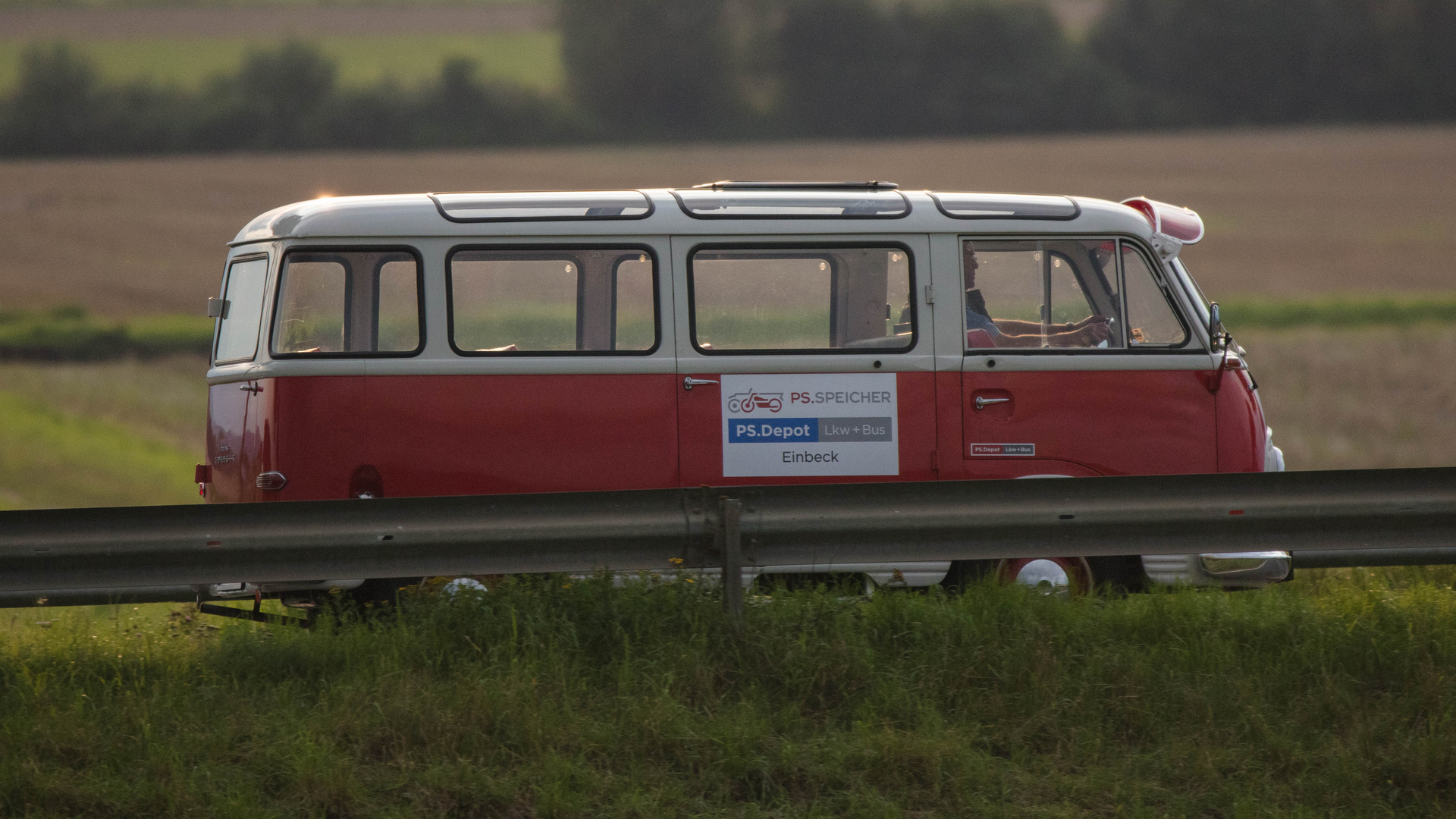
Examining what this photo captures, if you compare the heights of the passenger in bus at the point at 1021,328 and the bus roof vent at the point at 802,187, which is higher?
the bus roof vent at the point at 802,187

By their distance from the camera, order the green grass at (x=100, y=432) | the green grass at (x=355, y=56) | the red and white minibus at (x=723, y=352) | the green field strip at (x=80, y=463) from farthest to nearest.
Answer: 1. the green grass at (x=355, y=56)
2. the green grass at (x=100, y=432)
3. the green field strip at (x=80, y=463)
4. the red and white minibus at (x=723, y=352)

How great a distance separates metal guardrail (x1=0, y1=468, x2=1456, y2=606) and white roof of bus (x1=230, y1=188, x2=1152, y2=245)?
6.10ft

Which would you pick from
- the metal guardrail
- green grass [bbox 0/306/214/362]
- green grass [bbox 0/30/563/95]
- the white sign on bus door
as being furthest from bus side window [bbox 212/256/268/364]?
green grass [bbox 0/30/563/95]

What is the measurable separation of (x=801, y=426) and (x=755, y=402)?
0.90 feet

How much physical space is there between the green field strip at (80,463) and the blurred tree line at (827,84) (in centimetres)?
2374

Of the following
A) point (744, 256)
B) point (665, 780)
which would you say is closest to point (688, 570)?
point (665, 780)

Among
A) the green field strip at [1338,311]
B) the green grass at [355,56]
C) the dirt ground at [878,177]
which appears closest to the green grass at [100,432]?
the dirt ground at [878,177]

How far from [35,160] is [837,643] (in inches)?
1709

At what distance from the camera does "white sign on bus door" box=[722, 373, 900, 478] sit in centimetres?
673

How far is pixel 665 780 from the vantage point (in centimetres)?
445

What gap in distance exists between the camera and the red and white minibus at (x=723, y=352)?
6598 mm

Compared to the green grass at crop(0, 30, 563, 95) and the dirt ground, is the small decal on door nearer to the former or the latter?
the dirt ground

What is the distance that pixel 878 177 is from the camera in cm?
3594

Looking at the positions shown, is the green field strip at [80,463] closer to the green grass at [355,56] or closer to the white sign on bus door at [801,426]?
the white sign on bus door at [801,426]
